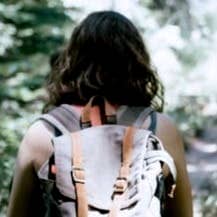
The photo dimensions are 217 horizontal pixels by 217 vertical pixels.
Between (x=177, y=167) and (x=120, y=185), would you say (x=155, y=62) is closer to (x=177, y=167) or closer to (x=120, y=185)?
(x=177, y=167)

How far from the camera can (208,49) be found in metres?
7.65

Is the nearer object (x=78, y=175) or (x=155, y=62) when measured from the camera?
(x=78, y=175)

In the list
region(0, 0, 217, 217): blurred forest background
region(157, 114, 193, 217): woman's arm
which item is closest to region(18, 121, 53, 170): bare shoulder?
region(157, 114, 193, 217): woman's arm

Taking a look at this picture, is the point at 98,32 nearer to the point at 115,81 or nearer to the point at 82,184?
the point at 115,81

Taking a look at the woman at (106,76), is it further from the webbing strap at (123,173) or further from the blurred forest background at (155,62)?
the blurred forest background at (155,62)

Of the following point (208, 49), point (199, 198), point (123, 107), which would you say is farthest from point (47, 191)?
point (208, 49)

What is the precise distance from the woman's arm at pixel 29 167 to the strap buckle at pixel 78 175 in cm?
13

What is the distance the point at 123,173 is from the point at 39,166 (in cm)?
27

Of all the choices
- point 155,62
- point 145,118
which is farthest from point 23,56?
point 145,118

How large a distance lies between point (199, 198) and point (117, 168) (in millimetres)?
4154

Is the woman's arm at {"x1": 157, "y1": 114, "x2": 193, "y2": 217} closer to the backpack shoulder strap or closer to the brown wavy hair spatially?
the backpack shoulder strap

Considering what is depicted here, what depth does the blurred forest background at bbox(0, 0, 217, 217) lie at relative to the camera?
4531mm

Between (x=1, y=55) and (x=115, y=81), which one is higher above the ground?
(x=115, y=81)

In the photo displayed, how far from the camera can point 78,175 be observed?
6.84 ft
